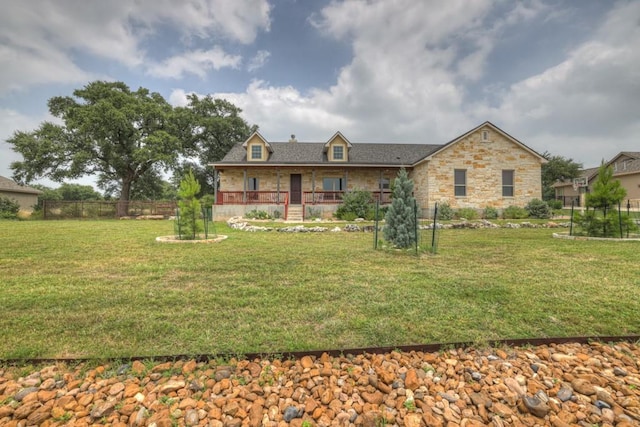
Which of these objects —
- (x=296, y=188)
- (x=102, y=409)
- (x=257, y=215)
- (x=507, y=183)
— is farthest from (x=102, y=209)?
(x=507, y=183)

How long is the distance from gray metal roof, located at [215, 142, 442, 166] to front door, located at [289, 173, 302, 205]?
4.10ft

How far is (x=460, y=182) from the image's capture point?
16891mm

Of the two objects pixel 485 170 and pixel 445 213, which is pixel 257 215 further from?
pixel 485 170

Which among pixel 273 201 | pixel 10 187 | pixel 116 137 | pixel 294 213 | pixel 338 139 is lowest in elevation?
pixel 294 213

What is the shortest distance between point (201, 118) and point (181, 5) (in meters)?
20.9

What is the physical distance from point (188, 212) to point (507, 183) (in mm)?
18099

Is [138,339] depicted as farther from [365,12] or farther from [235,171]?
[235,171]

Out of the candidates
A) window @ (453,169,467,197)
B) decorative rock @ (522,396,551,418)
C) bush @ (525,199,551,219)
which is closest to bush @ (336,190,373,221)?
window @ (453,169,467,197)

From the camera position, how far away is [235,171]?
19562mm

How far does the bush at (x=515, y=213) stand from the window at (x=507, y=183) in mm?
1070

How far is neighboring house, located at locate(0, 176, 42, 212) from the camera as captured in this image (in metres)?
26.5

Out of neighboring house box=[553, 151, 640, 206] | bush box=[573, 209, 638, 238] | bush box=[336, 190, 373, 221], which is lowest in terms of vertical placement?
bush box=[573, 209, 638, 238]

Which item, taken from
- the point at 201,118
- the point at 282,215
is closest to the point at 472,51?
the point at 282,215

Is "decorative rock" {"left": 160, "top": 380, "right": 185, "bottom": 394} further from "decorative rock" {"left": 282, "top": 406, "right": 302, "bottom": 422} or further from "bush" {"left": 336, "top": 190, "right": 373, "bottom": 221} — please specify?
"bush" {"left": 336, "top": 190, "right": 373, "bottom": 221}
